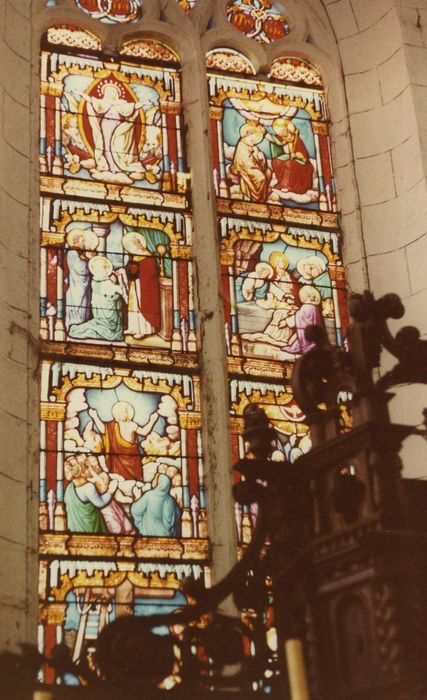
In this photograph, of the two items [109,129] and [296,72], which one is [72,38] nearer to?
[109,129]

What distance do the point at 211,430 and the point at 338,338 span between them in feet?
3.87

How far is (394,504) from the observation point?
5594 mm

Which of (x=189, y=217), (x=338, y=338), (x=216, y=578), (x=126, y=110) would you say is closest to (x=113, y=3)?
(x=126, y=110)

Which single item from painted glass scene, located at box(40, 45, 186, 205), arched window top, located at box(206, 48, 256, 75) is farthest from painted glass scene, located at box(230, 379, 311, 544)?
arched window top, located at box(206, 48, 256, 75)

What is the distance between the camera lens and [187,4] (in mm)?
10430

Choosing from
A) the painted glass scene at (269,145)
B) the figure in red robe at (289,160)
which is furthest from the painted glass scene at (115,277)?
the figure in red robe at (289,160)

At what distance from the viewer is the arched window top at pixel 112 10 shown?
10203 mm

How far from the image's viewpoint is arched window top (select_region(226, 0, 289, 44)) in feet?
34.4

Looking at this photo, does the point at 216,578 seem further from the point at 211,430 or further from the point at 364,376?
the point at 364,376

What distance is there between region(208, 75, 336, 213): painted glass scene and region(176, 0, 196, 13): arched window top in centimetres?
60

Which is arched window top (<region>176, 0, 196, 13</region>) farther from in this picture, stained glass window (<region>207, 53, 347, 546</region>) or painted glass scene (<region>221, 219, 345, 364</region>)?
painted glass scene (<region>221, 219, 345, 364</region>)

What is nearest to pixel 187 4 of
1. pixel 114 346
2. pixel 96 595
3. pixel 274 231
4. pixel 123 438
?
pixel 274 231

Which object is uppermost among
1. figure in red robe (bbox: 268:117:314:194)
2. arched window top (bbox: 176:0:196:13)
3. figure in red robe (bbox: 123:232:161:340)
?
arched window top (bbox: 176:0:196:13)

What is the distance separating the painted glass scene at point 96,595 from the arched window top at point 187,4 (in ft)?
13.8
